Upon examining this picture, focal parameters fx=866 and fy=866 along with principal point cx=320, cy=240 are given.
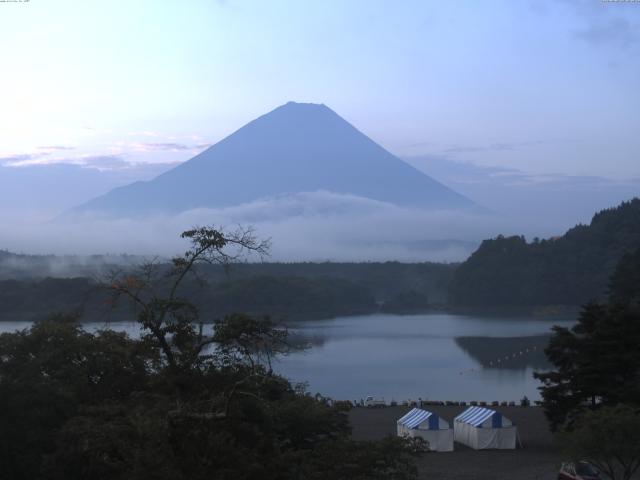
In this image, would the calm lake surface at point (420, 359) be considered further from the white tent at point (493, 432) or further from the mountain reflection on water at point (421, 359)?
the white tent at point (493, 432)

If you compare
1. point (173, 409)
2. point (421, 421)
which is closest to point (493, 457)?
point (421, 421)

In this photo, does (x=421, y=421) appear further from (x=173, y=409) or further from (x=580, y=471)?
(x=173, y=409)

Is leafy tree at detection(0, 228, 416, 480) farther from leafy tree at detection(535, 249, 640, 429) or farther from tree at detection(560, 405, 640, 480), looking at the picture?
leafy tree at detection(535, 249, 640, 429)

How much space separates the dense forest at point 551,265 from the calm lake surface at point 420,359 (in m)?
10.6

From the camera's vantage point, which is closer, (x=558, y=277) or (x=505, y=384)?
(x=505, y=384)

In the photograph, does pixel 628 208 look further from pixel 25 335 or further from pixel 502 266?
pixel 25 335

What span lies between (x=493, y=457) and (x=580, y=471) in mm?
2339

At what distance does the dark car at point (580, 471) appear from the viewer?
25.0 feet

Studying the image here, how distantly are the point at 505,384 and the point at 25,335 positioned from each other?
15.2m

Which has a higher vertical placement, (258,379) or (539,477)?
(258,379)

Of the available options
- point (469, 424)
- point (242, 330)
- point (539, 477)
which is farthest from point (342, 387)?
point (242, 330)

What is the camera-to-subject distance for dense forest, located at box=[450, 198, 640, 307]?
50812 millimetres

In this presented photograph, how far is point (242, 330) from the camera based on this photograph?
434 cm

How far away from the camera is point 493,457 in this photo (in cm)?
1001
